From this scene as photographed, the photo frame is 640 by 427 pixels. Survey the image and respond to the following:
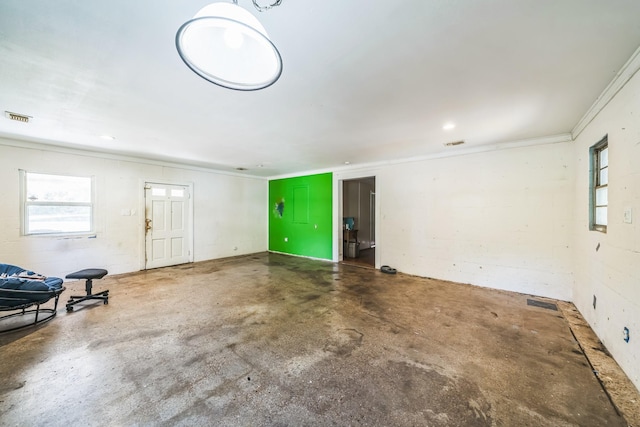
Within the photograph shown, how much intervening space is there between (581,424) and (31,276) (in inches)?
216

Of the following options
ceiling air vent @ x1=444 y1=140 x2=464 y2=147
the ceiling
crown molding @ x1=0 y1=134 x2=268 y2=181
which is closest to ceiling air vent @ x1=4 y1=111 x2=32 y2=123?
the ceiling

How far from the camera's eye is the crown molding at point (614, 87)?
69.3 inches

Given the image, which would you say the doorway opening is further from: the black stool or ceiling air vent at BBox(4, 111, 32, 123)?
ceiling air vent at BBox(4, 111, 32, 123)

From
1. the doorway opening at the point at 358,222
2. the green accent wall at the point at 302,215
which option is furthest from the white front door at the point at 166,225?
the doorway opening at the point at 358,222

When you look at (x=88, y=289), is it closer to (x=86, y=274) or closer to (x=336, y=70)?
(x=86, y=274)

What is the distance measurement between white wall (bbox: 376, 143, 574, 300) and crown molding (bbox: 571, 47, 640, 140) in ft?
3.08

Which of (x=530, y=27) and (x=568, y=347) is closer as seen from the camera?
(x=530, y=27)

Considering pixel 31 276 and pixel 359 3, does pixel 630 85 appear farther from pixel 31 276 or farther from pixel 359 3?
pixel 31 276

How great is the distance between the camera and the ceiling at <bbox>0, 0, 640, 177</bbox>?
1.35m

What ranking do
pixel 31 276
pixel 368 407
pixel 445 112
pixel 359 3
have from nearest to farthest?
pixel 359 3
pixel 368 407
pixel 445 112
pixel 31 276

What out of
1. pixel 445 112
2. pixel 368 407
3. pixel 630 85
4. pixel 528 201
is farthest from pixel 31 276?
pixel 528 201

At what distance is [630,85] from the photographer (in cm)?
188

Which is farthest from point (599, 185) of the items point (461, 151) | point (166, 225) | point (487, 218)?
point (166, 225)

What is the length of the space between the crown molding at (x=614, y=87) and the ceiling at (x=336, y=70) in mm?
53
